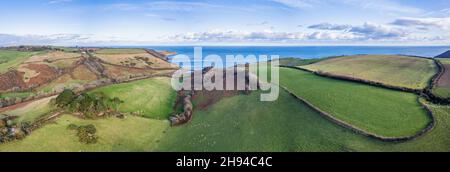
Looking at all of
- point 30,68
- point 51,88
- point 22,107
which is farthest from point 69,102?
point 30,68

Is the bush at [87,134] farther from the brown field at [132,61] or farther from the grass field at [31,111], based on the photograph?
the brown field at [132,61]

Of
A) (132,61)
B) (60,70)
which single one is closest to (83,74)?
(60,70)

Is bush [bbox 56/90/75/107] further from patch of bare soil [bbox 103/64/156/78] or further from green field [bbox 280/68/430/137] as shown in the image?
patch of bare soil [bbox 103/64/156/78]

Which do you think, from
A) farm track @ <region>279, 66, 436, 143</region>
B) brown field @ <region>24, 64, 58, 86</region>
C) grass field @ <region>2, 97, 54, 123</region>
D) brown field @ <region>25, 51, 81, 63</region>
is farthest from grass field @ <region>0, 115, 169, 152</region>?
brown field @ <region>25, 51, 81, 63</region>

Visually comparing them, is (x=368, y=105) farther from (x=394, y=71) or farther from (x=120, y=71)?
(x=120, y=71)

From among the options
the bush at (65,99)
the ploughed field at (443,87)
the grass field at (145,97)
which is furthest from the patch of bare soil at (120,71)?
the ploughed field at (443,87)

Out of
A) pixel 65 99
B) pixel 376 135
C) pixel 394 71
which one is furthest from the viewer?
pixel 394 71
